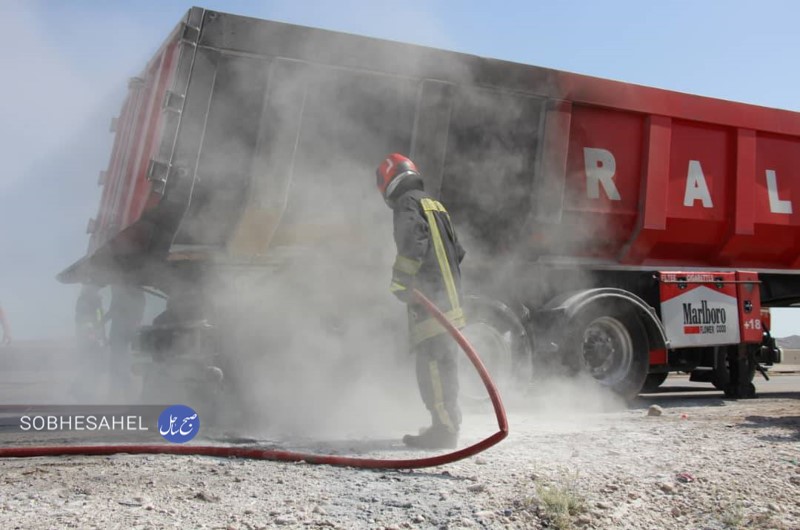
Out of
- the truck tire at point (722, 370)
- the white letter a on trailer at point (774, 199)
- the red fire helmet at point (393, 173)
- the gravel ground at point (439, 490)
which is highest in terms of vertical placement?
the white letter a on trailer at point (774, 199)

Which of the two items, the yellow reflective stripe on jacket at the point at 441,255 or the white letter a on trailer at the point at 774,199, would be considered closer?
the yellow reflective stripe on jacket at the point at 441,255

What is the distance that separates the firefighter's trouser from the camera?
12.9 feet

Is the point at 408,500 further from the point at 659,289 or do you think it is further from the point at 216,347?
the point at 659,289

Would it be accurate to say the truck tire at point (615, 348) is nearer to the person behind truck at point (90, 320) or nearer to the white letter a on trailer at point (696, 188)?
the white letter a on trailer at point (696, 188)

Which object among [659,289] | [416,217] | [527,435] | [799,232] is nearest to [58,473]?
[416,217]

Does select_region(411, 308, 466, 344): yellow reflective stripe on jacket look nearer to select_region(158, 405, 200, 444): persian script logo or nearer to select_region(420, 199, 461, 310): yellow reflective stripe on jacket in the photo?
select_region(420, 199, 461, 310): yellow reflective stripe on jacket

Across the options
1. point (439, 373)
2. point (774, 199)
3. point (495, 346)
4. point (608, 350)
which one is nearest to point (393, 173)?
point (439, 373)

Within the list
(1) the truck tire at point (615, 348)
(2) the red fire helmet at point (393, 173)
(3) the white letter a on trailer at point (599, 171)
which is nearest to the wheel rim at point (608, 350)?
(1) the truck tire at point (615, 348)

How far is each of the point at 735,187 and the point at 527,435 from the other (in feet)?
13.4

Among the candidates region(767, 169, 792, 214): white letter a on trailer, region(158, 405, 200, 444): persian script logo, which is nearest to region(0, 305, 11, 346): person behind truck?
region(158, 405, 200, 444): persian script logo

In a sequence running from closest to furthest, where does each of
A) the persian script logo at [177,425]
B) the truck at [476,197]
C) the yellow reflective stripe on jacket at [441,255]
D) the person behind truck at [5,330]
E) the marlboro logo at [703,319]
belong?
the persian script logo at [177,425], the yellow reflective stripe on jacket at [441,255], the truck at [476,197], the marlboro logo at [703,319], the person behind truck at [5,330]

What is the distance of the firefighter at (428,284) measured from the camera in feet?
12.9

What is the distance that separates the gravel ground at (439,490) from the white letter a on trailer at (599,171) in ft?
9.09

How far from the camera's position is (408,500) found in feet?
8.90
